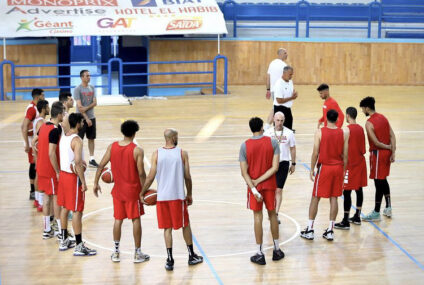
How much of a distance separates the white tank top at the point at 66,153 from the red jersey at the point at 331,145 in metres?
2.90

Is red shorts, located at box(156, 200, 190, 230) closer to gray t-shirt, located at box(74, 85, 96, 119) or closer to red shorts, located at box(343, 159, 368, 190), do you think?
red shorts, located at box(343, 159, 368, 190)

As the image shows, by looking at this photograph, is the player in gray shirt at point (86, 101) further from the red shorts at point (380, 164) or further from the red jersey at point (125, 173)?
the red shorts at point (380, 164)

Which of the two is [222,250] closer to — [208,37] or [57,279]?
[57,279]

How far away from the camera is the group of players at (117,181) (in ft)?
25.5

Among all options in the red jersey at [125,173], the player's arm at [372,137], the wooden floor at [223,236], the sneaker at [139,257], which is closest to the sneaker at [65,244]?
the wooden floor at [223,236]

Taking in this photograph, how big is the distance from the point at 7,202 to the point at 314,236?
14.9ft

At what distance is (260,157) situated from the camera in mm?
7926

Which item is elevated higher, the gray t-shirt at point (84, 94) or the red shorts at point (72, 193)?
the gray t-shirt at point (84, 94)

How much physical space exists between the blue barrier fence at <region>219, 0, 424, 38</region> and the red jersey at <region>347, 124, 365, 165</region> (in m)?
16.0

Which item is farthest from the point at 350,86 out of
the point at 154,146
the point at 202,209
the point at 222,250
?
the point at 222,250

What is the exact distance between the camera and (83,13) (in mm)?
21562

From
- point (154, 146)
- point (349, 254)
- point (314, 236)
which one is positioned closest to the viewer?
point (349, 254)

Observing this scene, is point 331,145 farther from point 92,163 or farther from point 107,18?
point 107,18

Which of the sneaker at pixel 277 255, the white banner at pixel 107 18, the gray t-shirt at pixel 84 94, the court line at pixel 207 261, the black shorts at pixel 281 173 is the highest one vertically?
the white banner at pixel 107 18
